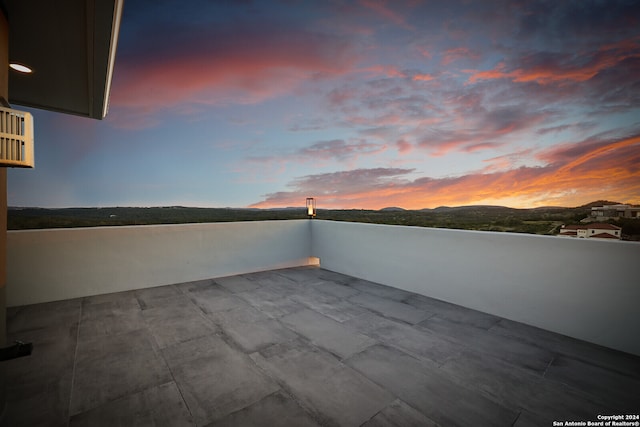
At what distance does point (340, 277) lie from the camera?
14.0ft

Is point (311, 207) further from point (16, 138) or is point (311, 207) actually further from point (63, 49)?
point (16, 138)

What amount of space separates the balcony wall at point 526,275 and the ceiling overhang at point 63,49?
11.5ft

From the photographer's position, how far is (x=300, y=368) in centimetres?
182

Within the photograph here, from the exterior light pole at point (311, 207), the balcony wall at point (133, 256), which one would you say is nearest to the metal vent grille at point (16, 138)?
the balcony wall at point (133, 256)

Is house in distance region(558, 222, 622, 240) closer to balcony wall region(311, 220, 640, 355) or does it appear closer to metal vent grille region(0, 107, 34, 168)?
balcony wall region(311, 220, 640, 355)

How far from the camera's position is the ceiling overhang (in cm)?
158

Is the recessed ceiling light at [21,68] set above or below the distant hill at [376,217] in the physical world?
above

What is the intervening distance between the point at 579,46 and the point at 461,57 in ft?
4.95

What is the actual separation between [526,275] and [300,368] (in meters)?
2.35

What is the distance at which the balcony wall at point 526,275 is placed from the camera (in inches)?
81.4

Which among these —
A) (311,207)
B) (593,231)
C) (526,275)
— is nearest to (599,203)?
(593,231)

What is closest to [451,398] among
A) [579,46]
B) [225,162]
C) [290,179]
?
[579,46]

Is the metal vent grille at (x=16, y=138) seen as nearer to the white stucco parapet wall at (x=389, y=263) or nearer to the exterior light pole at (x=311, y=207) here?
the white stucco parapet wall at (x=389, y=263)

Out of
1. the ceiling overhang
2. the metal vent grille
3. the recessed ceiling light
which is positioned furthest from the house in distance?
the recessed ceiling light
